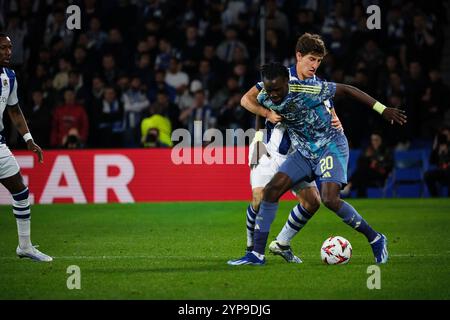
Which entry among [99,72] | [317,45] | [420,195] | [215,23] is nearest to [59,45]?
[99,72]

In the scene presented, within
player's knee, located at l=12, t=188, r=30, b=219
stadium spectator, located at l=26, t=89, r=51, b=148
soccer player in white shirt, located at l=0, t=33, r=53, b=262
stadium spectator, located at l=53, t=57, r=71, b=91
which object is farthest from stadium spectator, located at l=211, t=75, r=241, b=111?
player's knee, located at l=12, t=188, r=30, b=219

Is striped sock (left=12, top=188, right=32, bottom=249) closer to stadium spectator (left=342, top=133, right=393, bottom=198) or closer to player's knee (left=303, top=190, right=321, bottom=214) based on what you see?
player's knee (left=303, top=190, right=321, bottom=214)

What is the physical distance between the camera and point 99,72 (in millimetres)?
20328

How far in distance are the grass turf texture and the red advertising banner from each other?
138cm

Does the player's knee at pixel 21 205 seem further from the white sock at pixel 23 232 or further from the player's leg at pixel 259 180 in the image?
the player's leg at pixel 259 180

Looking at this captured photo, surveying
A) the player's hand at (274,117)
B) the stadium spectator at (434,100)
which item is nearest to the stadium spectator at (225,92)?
the stadium spectator at (434,100)

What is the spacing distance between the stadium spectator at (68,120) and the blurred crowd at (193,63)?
3 cm

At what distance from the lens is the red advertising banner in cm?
1802

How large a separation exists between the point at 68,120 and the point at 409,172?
706 cm

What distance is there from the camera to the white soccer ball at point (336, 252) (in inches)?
366

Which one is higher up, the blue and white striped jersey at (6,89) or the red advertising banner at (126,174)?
Answer: the blue and white striped jersey at (6,89)
